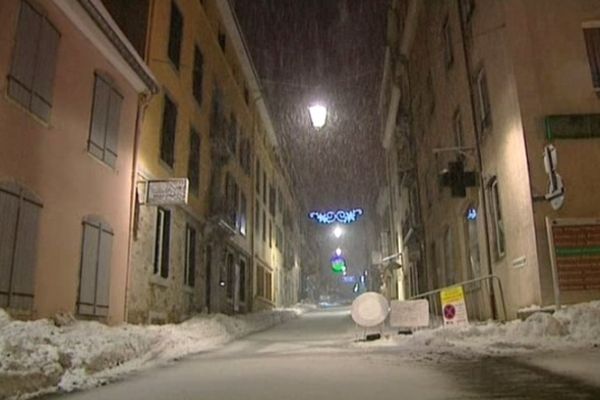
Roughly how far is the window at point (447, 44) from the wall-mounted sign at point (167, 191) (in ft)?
29.6

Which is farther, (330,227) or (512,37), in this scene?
(330,227)

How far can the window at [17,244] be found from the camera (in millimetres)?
7820

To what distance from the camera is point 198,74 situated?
18.6 meters

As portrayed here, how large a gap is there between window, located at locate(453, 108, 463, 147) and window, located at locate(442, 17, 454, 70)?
1.60m

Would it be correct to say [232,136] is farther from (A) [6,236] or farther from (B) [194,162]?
(A) [6,236]

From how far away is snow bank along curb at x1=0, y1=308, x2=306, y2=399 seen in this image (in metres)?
5.71

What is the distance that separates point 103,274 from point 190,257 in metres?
6.07

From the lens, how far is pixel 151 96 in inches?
533

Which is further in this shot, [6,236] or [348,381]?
[6,236]

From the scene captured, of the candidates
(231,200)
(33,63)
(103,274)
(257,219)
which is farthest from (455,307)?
(257,219)

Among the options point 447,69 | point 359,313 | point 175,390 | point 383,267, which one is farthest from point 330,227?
point 175,390

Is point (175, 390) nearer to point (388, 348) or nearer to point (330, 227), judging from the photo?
point (388, 348)

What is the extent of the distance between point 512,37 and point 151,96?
8583 mm

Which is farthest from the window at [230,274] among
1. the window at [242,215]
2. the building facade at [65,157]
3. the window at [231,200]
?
the building facade at [65,157]
